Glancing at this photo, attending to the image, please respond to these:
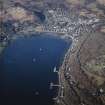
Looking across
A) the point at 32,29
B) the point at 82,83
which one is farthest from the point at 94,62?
the point at 32,29

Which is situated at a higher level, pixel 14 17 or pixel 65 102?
pixel 14 17

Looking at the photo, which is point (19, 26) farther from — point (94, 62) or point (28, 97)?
point (28, 97)

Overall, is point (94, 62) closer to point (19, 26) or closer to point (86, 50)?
point (86, 50)

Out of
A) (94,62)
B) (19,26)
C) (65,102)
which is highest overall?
(19,26)

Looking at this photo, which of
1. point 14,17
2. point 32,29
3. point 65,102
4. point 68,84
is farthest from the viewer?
point 14,17

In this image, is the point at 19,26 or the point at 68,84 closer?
the point at 68,84

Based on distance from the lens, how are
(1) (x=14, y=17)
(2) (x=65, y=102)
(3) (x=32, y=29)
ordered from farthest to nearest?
(1) (x=14, y=17) < (3) (x=32, y=29) < (2) (x=65, y=102)

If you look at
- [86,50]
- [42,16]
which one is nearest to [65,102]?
[86,50]
